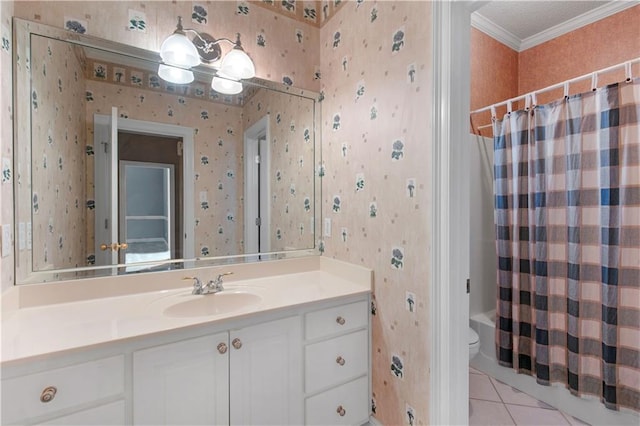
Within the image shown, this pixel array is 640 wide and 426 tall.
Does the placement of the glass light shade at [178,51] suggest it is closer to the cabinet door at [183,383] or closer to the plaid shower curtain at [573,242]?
the cabinet door at [183,383]

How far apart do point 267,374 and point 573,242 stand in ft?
6.17

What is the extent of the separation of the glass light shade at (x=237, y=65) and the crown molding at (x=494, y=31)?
1.82 metres

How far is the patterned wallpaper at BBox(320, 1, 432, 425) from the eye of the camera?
1.26 metres

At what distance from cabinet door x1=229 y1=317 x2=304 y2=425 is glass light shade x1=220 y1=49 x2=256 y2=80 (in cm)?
132

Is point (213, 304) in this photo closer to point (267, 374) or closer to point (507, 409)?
point (267, 374)

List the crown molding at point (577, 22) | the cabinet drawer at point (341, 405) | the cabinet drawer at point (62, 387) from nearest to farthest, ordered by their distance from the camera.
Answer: the cabinet drawer at point (62, 387)
the cabinet drawer at point (341, 405)
the crown molding at point (577, 22)

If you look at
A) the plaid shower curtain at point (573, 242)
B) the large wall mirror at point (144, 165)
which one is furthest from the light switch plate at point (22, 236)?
the plaid shower curtain at point (573, 242)

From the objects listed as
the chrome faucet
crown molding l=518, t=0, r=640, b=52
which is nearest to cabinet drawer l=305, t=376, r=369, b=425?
the chrome faucet

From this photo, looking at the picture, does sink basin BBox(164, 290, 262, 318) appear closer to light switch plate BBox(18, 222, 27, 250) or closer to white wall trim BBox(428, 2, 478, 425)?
light switch plate BBox(18, 222, 27, 250)

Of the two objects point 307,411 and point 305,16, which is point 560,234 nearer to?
point 307,411

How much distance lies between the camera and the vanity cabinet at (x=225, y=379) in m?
0.98

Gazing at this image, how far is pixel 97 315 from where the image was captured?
113cm

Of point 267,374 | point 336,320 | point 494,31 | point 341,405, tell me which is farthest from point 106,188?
point 494,31

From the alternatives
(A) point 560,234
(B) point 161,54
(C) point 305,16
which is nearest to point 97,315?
(B) point 161,54
